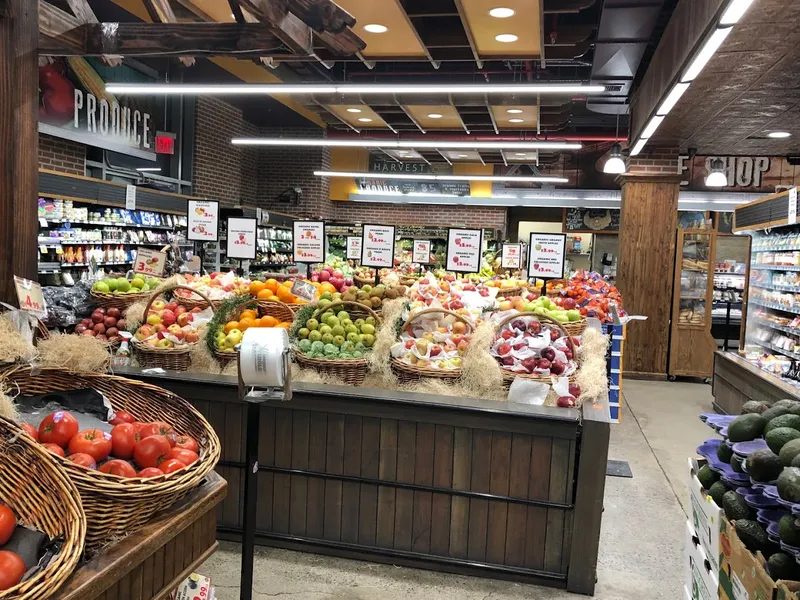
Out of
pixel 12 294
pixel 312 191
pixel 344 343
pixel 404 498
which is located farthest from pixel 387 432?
pixel 312 191

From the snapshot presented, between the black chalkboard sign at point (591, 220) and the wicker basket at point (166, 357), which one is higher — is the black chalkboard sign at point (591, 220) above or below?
above

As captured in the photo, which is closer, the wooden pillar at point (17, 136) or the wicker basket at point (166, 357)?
the wooden pillar at point (17, 136)

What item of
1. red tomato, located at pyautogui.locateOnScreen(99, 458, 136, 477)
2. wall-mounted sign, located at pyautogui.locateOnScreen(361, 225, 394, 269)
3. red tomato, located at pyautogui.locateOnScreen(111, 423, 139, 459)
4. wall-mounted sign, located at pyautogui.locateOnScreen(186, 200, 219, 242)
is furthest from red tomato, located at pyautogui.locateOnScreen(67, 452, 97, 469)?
wall-mounted sign, located at pyautogui.locateOnScreen(186, 200, 219, 242)

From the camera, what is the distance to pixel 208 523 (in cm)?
204

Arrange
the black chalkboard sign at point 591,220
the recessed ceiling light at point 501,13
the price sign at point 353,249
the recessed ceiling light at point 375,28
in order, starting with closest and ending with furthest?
the recessed ceiling light at point 501,13
the recessed ceiling light at point 375,28
the price sign at point 353,249
the black chalkboard sign at point 591,220

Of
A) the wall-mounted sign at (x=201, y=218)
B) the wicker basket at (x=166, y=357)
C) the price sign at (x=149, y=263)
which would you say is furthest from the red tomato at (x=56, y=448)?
the wall-mounted sign at (x=201, y=218)

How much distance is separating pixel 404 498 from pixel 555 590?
0.84 metres

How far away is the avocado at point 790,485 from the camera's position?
1491mm

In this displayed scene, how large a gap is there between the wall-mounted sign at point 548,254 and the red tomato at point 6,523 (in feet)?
15.8

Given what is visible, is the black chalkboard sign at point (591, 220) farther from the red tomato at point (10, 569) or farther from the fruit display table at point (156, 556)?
the red tomato at point (10, 569)

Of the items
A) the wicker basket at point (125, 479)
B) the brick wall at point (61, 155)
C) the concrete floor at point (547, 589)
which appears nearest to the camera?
the wicker basket at point (125, 479)

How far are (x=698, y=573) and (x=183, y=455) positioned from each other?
5.57 ft

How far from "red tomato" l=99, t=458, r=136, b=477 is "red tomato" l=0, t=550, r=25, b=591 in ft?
1.18

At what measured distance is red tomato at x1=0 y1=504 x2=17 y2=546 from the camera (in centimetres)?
143
